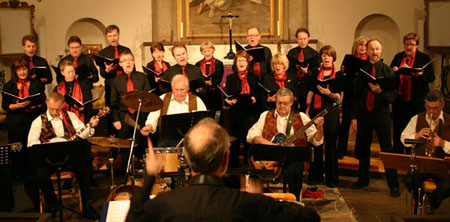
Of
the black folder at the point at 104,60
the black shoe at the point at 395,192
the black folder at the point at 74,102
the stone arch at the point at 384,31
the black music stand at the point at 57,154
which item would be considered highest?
the stone arch at the point at 384,31

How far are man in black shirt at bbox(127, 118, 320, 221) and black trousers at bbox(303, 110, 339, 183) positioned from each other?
4.28 meters

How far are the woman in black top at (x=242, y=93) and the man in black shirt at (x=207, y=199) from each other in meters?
4.42

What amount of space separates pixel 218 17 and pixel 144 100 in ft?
18.2

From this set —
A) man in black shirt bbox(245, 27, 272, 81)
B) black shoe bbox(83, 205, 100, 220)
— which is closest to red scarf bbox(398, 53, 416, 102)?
man in black shirt bbox(245, 27, 272, 81)

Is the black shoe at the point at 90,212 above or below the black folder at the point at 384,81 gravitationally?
below

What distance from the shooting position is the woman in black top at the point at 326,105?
667cm

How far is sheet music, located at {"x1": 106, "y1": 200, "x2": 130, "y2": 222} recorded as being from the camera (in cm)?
376

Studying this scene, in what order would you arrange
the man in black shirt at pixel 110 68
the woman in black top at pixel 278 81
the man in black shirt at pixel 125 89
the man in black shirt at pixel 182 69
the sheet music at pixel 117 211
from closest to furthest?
the sheet music at pixel 117 211 → the woman in black top at pixel 278 81 → the man in black shirt at pixel 125 89 → the man in black shirt at pixel 182 69 → the man in black shirt at pixel 110 68

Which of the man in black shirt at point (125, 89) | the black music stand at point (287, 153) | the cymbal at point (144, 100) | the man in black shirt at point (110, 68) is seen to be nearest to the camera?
the black music stand at point (287, 153)

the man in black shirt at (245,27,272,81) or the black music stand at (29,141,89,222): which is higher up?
the man in black shirt at (245,27,272,81)

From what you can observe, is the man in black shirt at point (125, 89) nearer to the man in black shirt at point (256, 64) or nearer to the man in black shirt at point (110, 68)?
the man in black shirt at point (110, 68)

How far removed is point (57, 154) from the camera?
5418 mm

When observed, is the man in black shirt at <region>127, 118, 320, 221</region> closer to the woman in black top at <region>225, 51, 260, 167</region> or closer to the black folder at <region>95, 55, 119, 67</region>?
the woman in black top at <region>225, 51, 260, 167</region>

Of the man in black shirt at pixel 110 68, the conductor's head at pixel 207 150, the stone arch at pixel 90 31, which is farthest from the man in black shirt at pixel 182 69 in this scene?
the stone arch at pixel 90 31
